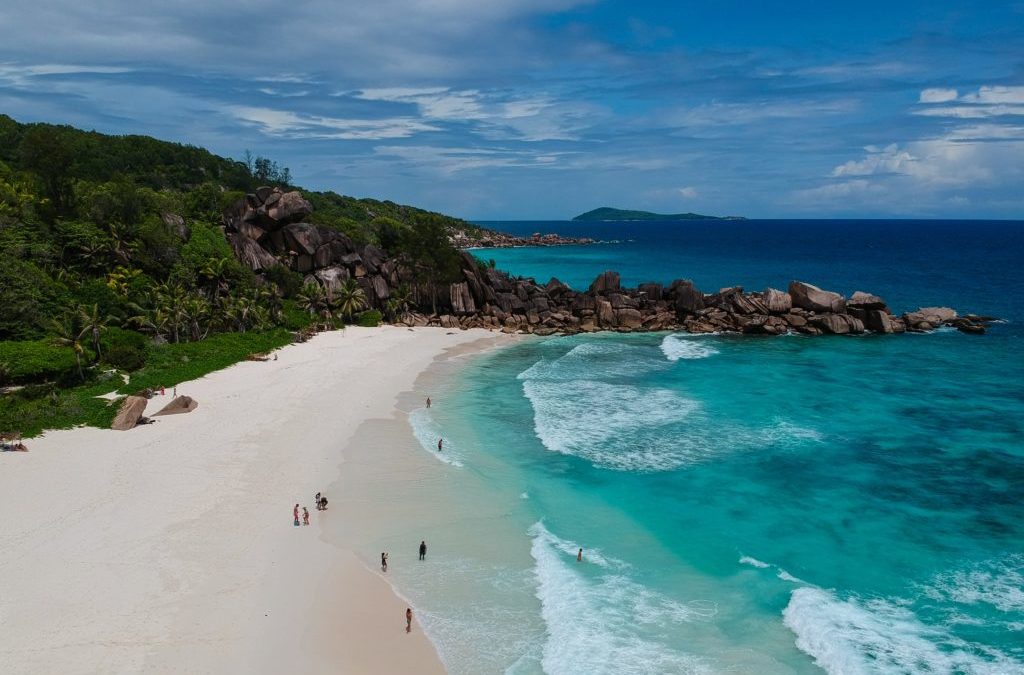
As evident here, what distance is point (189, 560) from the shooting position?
23.5 m

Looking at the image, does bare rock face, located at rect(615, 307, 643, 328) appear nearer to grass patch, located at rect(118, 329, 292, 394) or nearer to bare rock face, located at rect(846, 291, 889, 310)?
bare rock face, located at rect(846, 291, 889, 310)

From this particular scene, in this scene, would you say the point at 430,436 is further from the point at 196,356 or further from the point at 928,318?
the point at 928,318

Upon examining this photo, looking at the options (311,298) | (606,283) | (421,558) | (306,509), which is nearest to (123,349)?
(311,298)

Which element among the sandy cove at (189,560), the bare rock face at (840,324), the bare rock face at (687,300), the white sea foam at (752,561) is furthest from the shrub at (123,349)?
the bare rock face at (840,324)

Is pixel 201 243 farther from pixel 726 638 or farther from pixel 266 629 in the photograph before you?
pixel 726 638

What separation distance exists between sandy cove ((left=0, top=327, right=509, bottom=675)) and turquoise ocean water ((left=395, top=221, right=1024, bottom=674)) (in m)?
2.81

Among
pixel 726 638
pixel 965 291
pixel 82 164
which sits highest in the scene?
pixel 82 164

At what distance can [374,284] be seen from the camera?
2995 inches

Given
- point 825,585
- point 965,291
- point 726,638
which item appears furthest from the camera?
point 965,291

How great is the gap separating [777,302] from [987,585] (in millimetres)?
54857

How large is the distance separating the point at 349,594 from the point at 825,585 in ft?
55.1

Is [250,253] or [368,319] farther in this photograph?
[368,319]

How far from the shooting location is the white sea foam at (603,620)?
62.9 ft

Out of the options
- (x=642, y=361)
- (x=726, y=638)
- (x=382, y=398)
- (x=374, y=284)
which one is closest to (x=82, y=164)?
(x=374, y=284)
